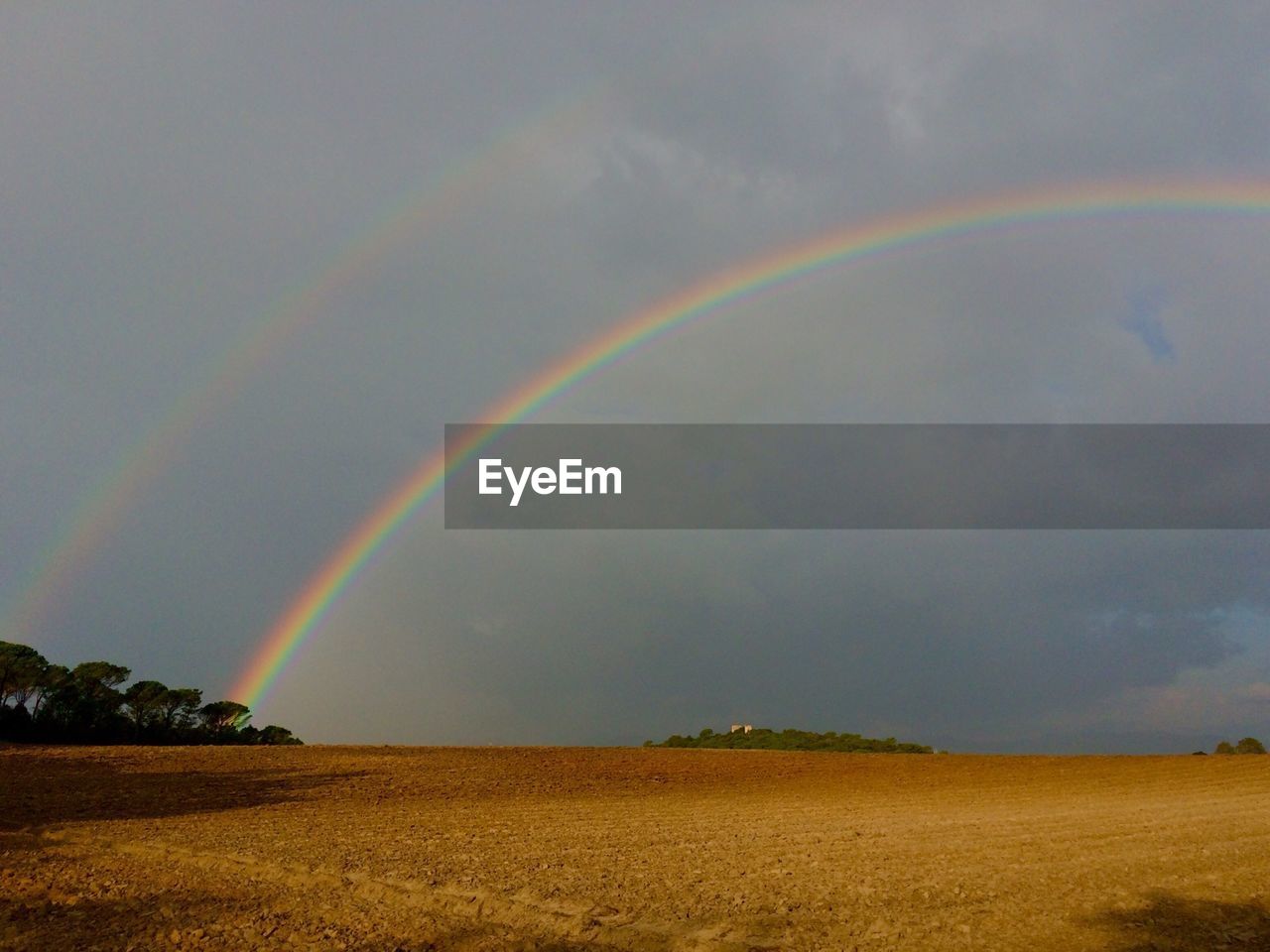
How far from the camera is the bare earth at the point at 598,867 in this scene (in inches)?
400

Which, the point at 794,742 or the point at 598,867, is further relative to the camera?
the point at 794,742

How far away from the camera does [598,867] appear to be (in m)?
14.1

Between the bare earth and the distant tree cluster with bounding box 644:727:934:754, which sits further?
the distant tree cluster with bounding box 644:727:934:754

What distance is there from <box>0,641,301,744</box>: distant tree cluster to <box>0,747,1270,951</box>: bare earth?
25862mm

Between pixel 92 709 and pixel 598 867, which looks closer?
pixel 598 867

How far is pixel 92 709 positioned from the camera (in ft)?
180

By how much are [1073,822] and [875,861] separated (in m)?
9.05

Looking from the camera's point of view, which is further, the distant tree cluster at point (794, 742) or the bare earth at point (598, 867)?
the distant tree cluster at point (794, 742)

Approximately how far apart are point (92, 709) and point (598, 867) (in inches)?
2076

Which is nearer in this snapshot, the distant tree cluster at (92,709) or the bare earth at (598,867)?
the bare earth at (598,867)

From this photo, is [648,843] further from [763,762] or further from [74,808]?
[763,762]

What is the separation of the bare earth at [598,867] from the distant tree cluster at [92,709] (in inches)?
1018

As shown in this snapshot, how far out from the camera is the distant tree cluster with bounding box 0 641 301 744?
51219mm

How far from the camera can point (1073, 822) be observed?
2114 cm
